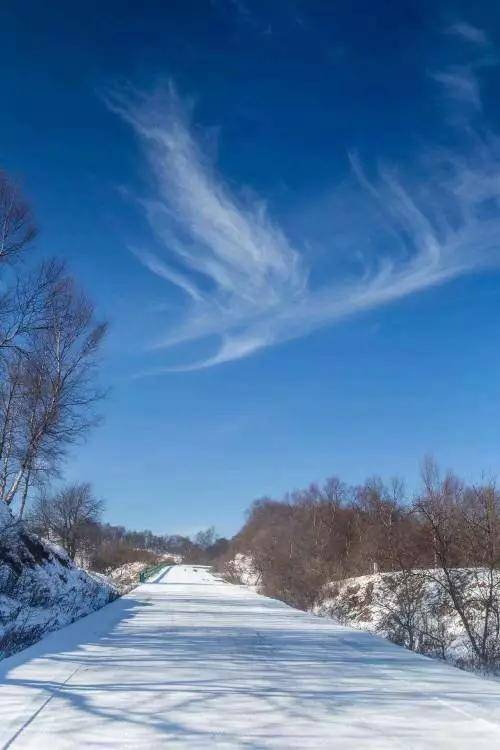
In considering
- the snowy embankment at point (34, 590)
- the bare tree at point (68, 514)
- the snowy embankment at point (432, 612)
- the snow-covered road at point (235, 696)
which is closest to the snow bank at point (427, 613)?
the snowy embankment at point (432, 612)

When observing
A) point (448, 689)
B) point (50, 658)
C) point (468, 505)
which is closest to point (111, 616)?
point (50, 658)

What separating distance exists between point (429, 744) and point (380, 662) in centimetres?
542

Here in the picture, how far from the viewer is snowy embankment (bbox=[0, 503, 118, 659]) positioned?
1364 centimetres

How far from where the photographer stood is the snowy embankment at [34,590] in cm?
1364

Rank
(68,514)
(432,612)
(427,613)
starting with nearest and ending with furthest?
(432,612) < (427,613) < (68,514)

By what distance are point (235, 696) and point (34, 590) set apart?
35.0 feet

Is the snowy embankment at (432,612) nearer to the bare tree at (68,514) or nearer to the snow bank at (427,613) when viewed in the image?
the snow bank at (427,613)

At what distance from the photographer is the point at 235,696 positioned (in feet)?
25.7

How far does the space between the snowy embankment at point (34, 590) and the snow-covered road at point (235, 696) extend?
2.87 feet

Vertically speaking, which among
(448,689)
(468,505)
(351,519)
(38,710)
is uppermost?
(351,519)

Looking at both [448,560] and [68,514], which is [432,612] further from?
[68,514]

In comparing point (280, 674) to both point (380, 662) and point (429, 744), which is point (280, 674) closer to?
point (380, 662)

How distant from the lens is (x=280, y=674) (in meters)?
9.49

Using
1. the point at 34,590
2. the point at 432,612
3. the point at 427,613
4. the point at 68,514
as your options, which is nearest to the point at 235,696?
the point at 34,590
